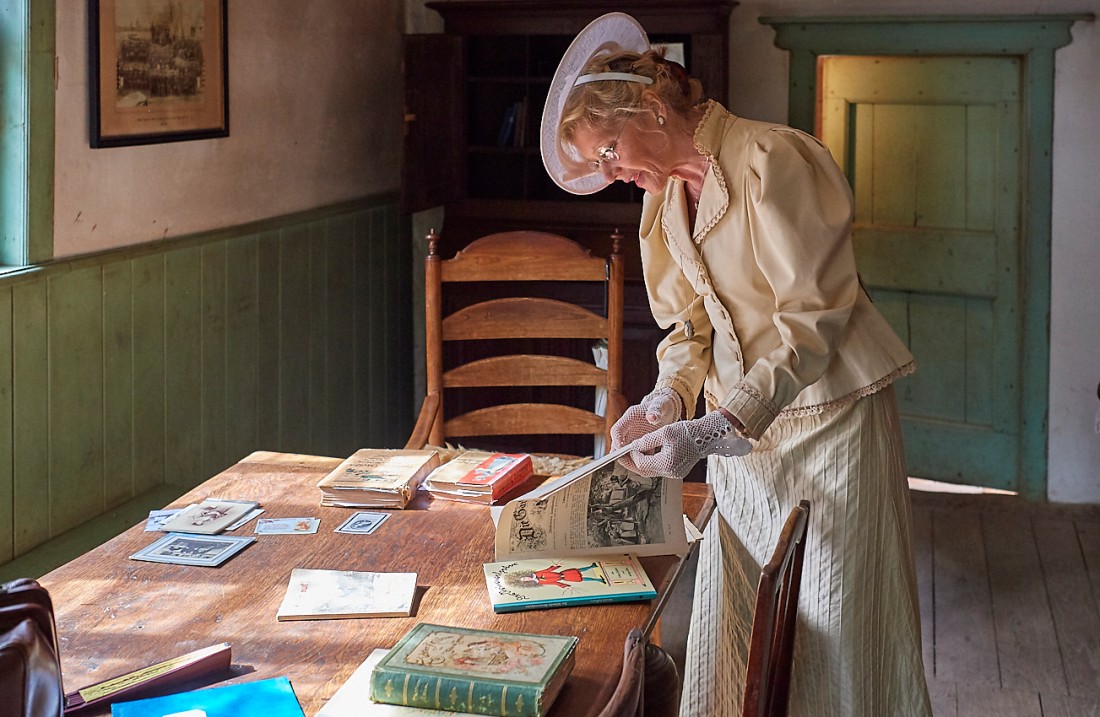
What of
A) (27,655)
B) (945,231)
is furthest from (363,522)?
(945,231)

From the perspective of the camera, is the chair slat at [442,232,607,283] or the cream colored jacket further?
the chair slat at [442,232,607,283]

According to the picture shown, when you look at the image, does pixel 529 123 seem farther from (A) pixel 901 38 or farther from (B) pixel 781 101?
(A) pixel 901 38

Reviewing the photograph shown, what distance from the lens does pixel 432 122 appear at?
14.9 ft

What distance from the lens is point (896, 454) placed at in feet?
6.72

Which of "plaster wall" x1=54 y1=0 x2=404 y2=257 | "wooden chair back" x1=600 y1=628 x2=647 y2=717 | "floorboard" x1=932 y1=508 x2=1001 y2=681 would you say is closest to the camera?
"wooden chair back" x1=600 y1=628 x2=647 y2=717

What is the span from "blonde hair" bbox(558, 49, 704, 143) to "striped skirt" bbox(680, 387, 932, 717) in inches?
22.6

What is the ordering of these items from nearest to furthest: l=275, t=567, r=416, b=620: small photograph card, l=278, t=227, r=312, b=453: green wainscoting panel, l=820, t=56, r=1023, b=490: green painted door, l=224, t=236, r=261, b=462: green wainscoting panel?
l=275, t=567, r=416, b=620: small photograph card, l=224, t=236, r=261, b=462: green wainscoting panel, l=278, t=227, r=312, b=453: green wainscoting panel, l=820, t=56, r=1023, b=490: green painted door

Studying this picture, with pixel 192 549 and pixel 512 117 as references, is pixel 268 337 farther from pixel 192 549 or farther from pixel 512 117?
pixel 192 549

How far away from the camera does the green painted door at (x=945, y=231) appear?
4.80 meters

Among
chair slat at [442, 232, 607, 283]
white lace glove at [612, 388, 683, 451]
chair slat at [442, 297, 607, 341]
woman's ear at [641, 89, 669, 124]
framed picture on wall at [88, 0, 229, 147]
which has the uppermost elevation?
framed picture on wall at [88, 0, 229, 147]

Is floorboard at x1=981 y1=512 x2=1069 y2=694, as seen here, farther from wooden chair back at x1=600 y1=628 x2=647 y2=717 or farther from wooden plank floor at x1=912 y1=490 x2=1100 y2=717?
wooden chair back at x1=600 y1=628 x2=647 y2=717

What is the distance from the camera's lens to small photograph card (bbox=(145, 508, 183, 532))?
1984 mm

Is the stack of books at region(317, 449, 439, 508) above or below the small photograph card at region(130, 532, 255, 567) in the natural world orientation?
above

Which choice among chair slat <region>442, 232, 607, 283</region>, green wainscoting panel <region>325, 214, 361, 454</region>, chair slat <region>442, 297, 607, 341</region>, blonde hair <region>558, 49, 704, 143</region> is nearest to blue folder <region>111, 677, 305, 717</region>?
blonde hair <region>558, 49, 704, 143</region>
